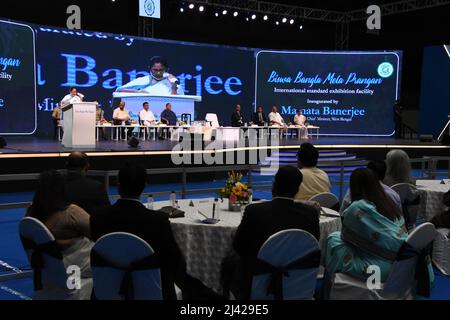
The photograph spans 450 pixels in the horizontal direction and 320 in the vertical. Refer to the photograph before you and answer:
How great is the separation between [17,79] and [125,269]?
1114 centimetres

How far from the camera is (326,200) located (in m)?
3.94

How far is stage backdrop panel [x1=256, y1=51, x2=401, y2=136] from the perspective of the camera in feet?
55.9

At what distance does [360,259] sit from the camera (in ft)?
9.47

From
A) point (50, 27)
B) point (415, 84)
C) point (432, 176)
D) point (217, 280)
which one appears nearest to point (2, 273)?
point (217, 280)

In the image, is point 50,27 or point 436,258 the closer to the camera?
point 436,258

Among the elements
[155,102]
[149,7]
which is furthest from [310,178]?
[149,7]

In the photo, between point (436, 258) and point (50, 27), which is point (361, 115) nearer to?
point (50, 27)

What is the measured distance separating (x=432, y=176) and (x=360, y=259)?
5.02 meters

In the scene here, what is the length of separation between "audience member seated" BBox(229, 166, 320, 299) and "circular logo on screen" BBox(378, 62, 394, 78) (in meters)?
15.4

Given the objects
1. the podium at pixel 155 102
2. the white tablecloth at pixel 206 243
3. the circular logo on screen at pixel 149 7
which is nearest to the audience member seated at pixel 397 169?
the white tablecloth at pixel 206 243

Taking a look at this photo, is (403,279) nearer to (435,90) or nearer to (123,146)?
(123,146)

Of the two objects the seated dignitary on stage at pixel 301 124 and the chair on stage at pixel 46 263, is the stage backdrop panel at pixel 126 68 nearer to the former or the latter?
the seated dignitary on stage at pixel 301 124

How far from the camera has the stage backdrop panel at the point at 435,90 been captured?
Answer: 15.8m
